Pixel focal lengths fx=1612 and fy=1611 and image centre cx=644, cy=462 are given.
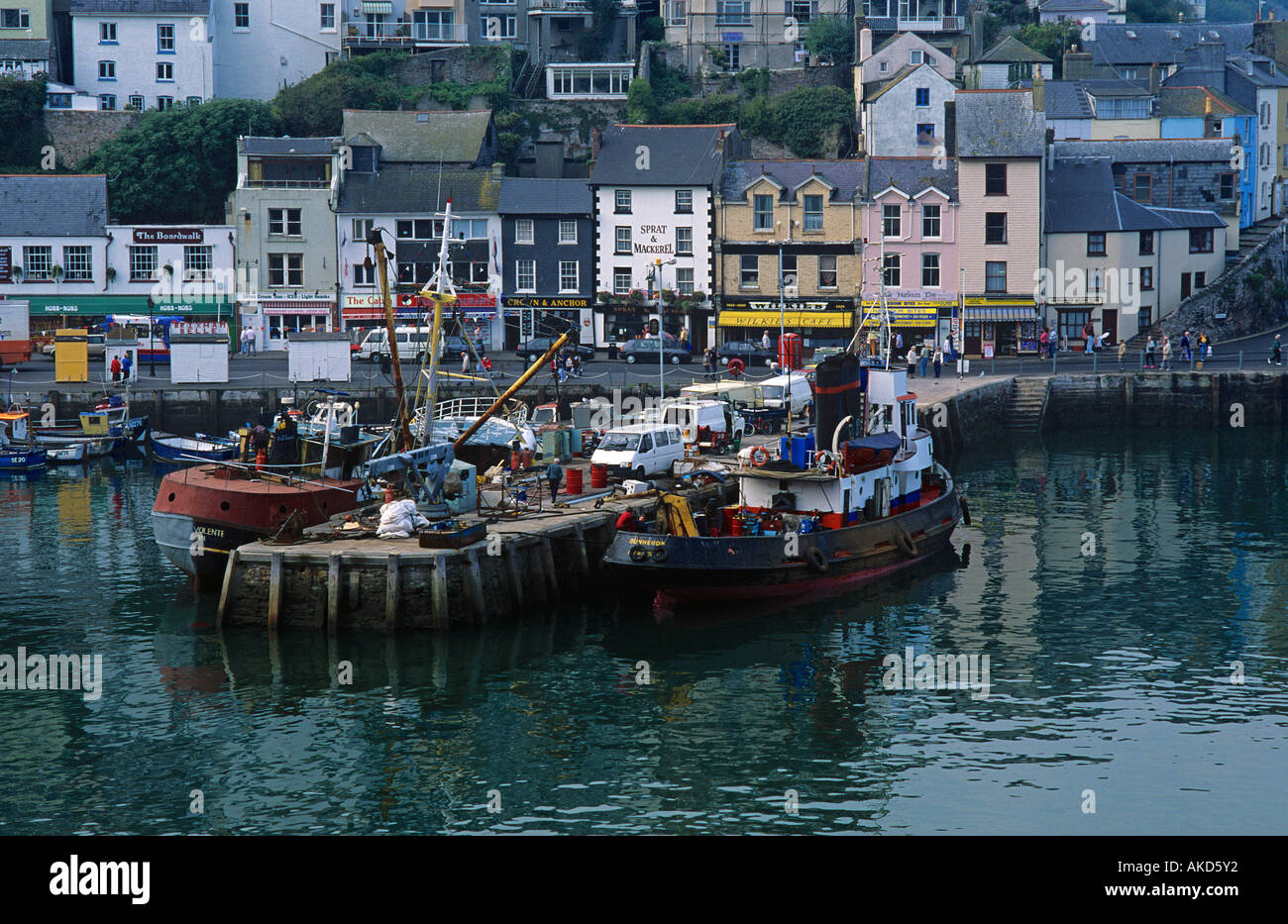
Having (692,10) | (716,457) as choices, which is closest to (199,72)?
(692,10)

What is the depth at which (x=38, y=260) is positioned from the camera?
81.5 metres

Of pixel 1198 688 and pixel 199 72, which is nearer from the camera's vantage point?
pixel 1198 688

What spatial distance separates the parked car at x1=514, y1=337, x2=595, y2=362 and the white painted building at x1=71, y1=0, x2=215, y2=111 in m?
34.0

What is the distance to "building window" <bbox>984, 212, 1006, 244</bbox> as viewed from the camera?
77812mm

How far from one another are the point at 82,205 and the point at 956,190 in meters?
44.2

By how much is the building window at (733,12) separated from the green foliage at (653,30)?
475 cm

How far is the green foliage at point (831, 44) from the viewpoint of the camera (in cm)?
10100

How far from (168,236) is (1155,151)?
170ft

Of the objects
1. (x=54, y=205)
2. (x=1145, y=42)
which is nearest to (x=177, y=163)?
(x=54, y=205)

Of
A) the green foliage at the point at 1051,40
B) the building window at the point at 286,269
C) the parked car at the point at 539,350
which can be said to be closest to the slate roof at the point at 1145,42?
the green foliage at the point at 1051,40

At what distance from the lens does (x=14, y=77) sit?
95062 millimetres

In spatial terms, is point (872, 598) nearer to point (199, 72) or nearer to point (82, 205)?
point (82, 205)

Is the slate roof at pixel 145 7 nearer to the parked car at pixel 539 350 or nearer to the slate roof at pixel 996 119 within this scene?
the parked car at pixel 539 350

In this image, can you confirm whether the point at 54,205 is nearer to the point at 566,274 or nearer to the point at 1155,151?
the point at 566,274
